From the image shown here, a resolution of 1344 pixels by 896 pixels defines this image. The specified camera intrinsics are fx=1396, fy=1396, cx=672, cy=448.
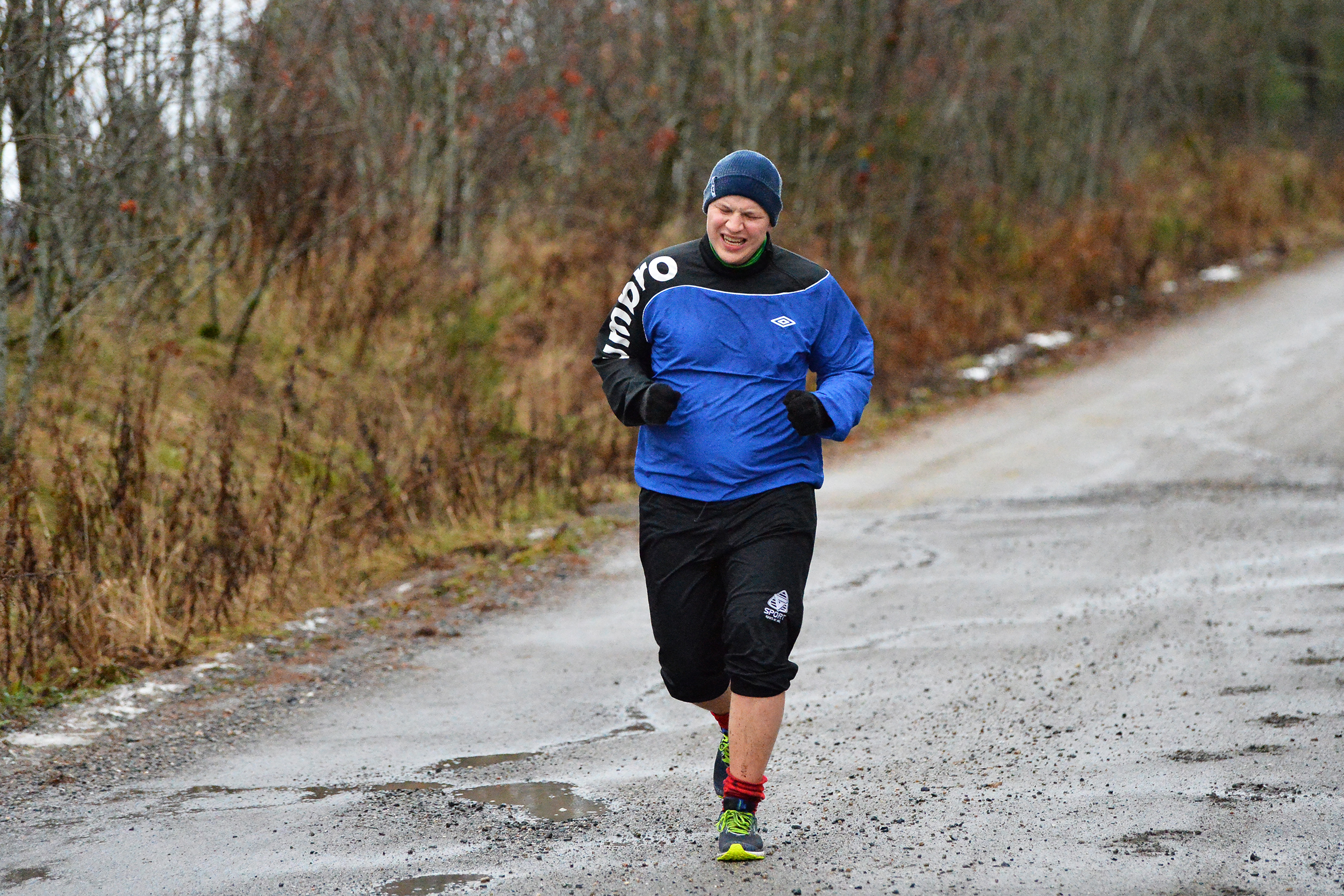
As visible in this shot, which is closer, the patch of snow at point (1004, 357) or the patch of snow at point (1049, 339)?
the patch of snow at point (1004, 357)

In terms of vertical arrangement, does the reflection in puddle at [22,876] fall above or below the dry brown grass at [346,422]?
below

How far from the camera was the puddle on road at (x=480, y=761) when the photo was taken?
5.14m

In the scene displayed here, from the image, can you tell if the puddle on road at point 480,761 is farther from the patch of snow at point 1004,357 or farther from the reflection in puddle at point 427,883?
the patch of snow at point 1004,357

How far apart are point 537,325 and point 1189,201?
1504cm

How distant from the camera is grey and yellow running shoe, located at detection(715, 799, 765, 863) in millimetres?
3904

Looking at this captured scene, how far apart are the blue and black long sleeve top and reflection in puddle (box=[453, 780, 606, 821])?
115 cm

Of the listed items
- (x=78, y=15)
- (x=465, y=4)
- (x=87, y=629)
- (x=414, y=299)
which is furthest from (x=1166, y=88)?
(x=87, y=629)

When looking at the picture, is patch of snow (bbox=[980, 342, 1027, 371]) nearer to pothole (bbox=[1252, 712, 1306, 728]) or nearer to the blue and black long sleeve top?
pothole (bbox=[1252, 712, 1306, 728])

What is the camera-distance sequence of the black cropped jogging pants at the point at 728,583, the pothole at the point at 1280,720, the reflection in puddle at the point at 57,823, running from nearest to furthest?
the black cropped jogging pants at the point at 728,583, the reflection in puddle at the point at 57,823, the pothole at the point at 1280,720

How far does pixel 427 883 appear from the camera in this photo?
3.81 m

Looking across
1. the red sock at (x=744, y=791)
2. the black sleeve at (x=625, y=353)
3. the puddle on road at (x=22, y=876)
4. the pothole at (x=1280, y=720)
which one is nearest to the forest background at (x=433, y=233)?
the puddle on road at (x=22, y=876)

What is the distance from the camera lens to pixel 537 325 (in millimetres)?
13820

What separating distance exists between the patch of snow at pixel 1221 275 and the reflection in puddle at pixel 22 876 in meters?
20.0

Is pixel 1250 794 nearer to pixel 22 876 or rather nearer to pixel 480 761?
pixel 480 761
